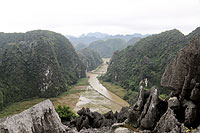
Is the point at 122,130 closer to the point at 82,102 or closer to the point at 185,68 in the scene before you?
the point at 185,68

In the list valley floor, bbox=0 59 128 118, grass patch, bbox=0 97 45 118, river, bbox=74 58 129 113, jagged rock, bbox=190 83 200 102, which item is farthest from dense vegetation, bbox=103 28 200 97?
grass patch, bbox=0 97 45 118

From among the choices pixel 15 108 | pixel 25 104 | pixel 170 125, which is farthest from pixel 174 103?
pixel 25 104

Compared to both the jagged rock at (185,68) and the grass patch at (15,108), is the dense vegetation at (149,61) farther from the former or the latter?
the grass patch at (15,108)

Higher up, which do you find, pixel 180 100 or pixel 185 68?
pixel 185 68

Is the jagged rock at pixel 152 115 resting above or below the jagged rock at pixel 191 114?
below

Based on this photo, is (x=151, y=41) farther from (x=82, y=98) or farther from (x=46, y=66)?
(x=46, y=66)

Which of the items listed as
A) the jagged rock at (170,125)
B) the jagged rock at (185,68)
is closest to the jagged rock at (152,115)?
the jagged rock at (170,125)

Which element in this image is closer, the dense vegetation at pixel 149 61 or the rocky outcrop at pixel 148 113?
the rocky outcrop at pixel 148 113
